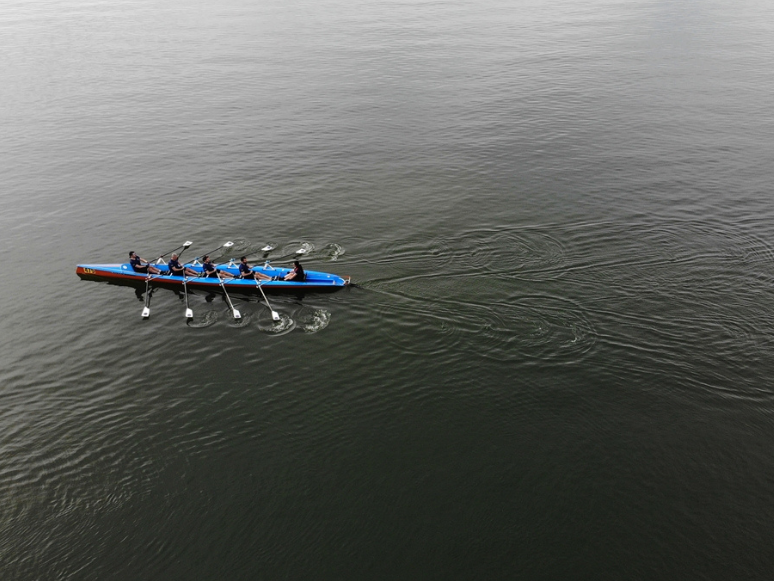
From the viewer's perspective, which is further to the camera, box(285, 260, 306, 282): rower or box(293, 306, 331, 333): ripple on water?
box(285, 260, 306, 282): rower

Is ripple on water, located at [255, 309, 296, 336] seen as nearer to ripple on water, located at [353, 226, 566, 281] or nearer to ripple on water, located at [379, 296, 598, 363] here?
ripple on water, located at [379, 296, 598, 363]

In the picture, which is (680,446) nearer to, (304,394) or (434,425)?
(434,425)

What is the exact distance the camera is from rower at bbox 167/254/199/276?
39531mm

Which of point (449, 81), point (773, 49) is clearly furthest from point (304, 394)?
point (773, 49)

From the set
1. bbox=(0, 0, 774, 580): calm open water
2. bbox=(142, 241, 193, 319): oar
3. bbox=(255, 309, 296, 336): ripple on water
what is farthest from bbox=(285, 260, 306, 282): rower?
bbox=(142, 241, 193, 319): oar

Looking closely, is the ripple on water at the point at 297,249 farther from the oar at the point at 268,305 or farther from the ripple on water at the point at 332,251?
the oar at the point at 268,305

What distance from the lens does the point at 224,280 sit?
1521 inches

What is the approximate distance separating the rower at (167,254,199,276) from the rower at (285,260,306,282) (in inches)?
259

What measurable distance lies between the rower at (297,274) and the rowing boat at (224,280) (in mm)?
236

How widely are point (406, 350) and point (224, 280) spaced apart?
13113 millimetres

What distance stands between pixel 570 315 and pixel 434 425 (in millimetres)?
11317

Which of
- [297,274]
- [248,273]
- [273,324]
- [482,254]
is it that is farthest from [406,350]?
[248,273]

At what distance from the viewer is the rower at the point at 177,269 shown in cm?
3953

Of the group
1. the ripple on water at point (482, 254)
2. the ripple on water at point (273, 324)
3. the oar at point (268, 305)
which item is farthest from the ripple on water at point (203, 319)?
the ripple on water at point (482, 254)
